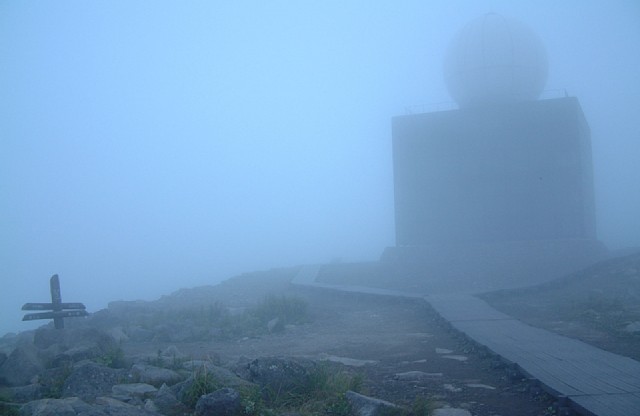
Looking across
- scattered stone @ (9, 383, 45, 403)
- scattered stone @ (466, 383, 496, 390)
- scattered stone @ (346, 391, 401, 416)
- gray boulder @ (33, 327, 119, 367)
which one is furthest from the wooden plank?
gray boulder @ (33, 327, 119, 367)

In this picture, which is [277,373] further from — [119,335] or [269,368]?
[119,335]

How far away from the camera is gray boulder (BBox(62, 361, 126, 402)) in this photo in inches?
204

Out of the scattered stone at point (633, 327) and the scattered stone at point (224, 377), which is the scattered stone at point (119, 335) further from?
the scattered stone at point (633, 327)

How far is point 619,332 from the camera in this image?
8.03m

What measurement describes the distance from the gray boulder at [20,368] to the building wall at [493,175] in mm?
14538

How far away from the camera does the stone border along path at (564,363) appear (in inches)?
179

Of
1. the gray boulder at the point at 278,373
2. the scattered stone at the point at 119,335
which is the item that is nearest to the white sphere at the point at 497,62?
the scattered stone at the point at 119,335

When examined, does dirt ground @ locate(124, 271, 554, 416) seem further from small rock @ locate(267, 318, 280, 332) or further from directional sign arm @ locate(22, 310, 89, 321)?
directional sign arm @ locate(22, 310, 89, 321)

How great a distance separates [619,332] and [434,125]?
12.7 meters

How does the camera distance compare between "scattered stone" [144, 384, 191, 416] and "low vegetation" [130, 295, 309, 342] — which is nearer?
"scattered stone" [144, 384, 191, 416]

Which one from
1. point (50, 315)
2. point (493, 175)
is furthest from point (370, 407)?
point (493, 175)

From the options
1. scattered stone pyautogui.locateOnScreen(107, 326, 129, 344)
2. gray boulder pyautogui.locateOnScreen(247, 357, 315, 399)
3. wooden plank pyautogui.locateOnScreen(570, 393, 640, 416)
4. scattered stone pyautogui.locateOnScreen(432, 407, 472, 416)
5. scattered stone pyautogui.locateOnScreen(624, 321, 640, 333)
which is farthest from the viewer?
scattered stone pyautogui.locateOnScreen(107, 326, 129, 344)

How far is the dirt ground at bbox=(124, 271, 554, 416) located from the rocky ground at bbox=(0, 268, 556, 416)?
0.02m

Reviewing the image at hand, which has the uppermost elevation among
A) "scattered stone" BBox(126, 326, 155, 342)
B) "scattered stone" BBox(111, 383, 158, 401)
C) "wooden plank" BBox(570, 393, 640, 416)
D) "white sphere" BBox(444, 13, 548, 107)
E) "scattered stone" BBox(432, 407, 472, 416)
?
"white sphere" BBox(444, 13, 548, 107)
